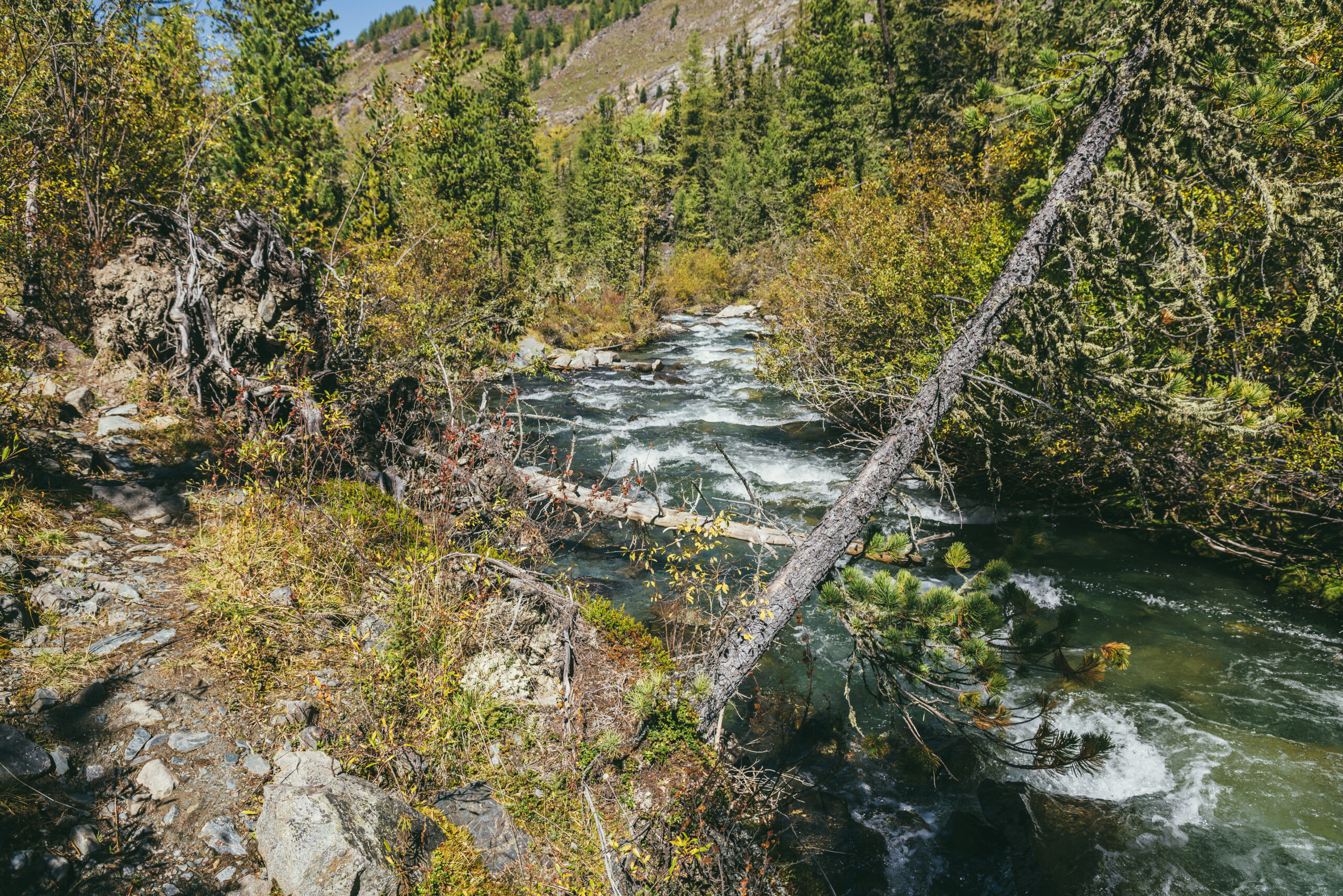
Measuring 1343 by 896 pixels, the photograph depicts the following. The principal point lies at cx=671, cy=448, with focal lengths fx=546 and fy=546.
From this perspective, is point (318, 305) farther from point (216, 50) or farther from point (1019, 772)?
point (1019, 772)

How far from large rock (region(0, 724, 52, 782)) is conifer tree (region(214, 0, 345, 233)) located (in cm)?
1095

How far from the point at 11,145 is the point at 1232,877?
1487 cm

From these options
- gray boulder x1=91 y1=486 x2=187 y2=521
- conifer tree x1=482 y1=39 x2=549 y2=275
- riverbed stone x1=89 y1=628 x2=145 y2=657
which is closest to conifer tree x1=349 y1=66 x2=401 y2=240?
gray boulder x1=91 y1=486 x2=187 y2=521

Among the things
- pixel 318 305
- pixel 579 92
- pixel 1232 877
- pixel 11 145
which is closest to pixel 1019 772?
pixel 1232 877

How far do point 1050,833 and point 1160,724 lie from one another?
2.32 metres

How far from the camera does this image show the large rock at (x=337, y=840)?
2.75m

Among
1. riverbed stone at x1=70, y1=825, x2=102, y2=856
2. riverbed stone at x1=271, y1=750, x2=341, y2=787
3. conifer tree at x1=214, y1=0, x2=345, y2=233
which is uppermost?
conifer tree at x1=214, y1=0, x2=345, y2=233

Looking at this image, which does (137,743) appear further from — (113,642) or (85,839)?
(113,642)

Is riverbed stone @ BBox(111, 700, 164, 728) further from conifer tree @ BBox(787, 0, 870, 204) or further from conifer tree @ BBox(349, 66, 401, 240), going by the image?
conifer tree @ BBox(787, 0, 870, 204)

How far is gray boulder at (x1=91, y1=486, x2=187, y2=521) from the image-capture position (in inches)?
200

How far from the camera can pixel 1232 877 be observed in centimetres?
489

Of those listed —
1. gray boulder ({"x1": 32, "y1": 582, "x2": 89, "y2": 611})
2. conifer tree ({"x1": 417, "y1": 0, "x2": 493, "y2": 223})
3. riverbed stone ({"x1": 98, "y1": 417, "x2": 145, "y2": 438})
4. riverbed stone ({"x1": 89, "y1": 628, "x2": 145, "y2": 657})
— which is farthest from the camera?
conifer tree ({"x1": 417, "y1": 0, "x2": 493, "y2": 223})

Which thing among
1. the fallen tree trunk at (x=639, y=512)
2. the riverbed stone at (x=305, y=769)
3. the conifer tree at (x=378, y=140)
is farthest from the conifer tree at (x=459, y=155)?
the riverbed stone at (x=305, y=769)

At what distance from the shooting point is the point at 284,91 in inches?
508
